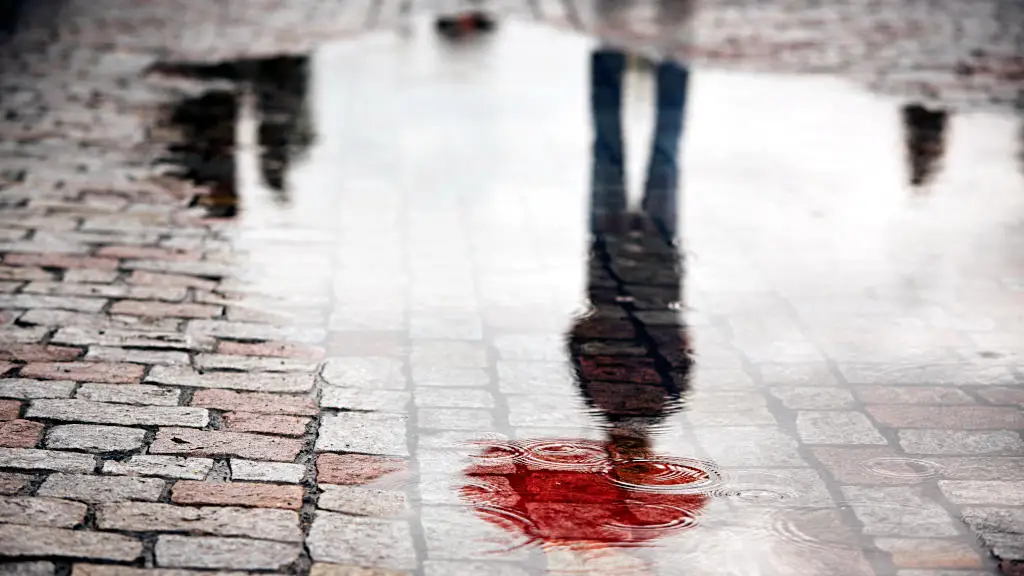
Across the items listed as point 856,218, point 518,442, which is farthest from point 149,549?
point 856,218

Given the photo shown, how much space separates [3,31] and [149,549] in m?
8.95

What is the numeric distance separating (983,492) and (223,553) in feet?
7.05

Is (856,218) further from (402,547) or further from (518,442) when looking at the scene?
(402,547)

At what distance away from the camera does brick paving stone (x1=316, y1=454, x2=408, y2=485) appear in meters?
3.82

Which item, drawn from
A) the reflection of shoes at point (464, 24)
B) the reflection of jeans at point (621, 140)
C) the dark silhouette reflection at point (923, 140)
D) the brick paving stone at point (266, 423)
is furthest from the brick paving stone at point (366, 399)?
the reflection of shoes at point (464, 24)

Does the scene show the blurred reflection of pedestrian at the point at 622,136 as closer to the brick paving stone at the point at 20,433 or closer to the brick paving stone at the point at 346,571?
the brick paving stone at the point at 20,433

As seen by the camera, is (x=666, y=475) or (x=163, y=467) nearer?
(x=163, y=467)

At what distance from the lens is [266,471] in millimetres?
3848

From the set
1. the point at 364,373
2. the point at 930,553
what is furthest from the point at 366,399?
the point at 930,553

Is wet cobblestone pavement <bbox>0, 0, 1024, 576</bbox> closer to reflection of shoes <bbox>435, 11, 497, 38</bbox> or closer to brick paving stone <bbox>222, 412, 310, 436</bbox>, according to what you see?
brick paving stone <bbox>222, 412, 310, 436</bbox>

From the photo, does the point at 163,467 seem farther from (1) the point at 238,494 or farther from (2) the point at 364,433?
(2) the point at 364,433

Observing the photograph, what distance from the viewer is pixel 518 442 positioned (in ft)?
13.6

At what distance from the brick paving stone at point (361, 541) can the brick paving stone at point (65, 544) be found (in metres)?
0.46

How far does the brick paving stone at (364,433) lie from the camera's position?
403 cm
